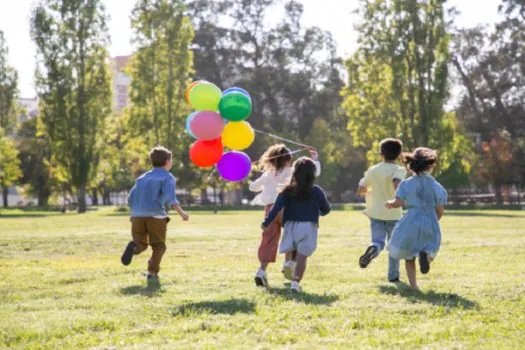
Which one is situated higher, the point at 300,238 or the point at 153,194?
the point at 153,194

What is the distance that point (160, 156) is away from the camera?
990cm

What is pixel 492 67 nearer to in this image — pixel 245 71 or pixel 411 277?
pixel 245 71

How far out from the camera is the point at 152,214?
977 cm

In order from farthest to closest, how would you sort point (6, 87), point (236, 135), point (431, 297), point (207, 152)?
point (6, 87) → point (236, 135) → point (207, 152) → point (431, 297)

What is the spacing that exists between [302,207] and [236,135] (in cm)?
268

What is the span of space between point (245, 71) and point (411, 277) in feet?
194

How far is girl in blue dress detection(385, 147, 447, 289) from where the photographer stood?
8453 mm

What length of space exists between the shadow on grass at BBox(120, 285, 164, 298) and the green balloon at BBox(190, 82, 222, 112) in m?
2.91

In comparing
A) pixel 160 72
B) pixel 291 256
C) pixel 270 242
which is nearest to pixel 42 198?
pixel 160 72

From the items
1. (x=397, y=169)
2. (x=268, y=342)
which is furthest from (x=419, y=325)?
(x=397, y=169)

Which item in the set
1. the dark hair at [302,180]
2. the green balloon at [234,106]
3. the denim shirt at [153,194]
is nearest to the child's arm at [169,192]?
the denim shirt at [153,194]

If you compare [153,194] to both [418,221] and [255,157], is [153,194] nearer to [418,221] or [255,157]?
[418,221]

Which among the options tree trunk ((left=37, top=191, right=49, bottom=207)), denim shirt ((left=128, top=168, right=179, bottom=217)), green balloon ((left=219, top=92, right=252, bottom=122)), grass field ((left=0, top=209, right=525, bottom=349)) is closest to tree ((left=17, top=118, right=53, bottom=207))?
tree trunk ((left=37, top=191, right=49, bottom=207))

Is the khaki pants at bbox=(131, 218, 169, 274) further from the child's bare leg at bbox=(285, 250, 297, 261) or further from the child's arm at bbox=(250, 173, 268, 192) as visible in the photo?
the child's bare leg at bbox=(285, 250, 297, 261)
